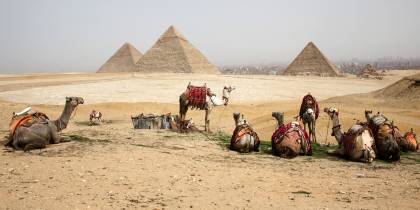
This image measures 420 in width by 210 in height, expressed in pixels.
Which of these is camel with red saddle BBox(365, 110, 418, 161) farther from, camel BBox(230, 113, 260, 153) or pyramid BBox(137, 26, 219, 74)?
pyramid BBox(137, 26, 219, 74)

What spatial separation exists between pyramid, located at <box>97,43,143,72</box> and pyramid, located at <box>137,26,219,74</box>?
377 inches

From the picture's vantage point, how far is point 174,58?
66.0m

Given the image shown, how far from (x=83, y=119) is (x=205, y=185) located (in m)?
10.4

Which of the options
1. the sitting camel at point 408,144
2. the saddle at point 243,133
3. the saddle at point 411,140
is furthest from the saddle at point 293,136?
the saddle at point 411,140

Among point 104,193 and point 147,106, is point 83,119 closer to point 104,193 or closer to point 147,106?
point 147,106

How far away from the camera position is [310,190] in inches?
220

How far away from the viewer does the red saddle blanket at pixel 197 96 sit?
37.1 feet

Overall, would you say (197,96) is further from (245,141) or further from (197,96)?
(245,141)

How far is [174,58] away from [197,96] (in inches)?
2182

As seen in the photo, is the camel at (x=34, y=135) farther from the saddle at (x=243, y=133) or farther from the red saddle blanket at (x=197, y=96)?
the red saddle blanket at (x=197, y=96)

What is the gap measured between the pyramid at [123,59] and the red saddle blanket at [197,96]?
218 feet

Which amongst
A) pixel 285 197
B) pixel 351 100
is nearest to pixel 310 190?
pixel 285 197

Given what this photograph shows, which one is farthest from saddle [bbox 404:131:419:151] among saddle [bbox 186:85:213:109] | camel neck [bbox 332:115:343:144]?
saddle [bbox 186:85:213:109]

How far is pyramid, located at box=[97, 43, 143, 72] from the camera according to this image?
77944 mm
